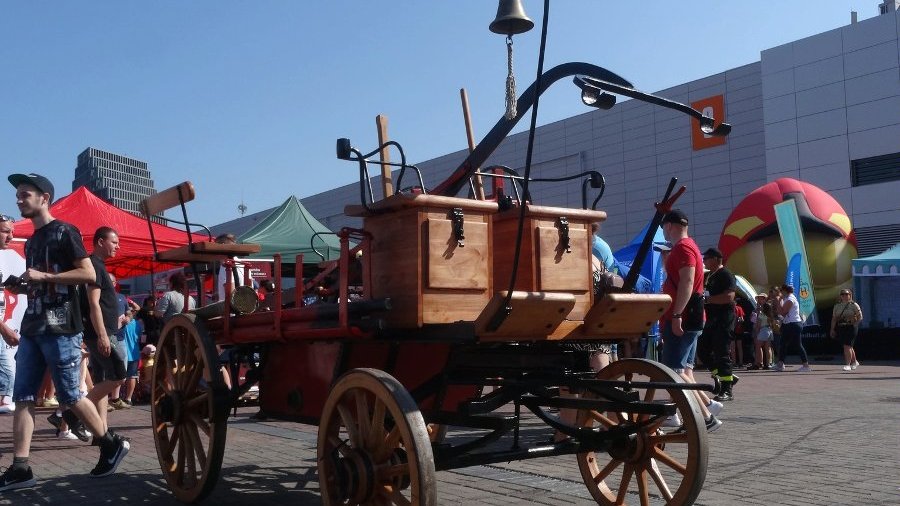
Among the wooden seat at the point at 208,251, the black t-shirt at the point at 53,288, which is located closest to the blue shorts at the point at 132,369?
the black t-shirt at the point at 53,288

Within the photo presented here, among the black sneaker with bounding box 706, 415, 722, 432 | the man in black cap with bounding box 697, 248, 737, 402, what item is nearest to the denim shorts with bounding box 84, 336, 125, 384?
the black sneaker with bounding box 706, 415, 722, 432

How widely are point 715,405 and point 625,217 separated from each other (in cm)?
3149

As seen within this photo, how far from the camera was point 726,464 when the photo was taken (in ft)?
18.2

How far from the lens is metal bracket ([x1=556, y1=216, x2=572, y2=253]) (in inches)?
154

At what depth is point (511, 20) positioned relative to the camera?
368cm

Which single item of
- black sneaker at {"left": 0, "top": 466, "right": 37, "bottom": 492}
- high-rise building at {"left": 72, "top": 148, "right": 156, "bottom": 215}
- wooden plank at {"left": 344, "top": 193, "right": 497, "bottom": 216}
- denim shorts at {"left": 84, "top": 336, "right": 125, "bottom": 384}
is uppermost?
high-rise building at {"left": 72, "top": 148, "right": 156, "bottom": 215}

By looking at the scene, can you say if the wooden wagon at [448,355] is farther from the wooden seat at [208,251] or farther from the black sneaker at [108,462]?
the black sneaker at [108,462]

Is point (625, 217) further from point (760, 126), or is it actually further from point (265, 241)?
point (265, 241)

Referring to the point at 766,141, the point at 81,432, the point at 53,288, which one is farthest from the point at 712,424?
the point at 766,141

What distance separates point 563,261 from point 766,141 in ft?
99.4

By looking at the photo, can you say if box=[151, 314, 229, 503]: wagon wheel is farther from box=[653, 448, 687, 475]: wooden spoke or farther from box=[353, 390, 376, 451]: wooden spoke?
box=[653, 448, 687, 475]: wooden spoke

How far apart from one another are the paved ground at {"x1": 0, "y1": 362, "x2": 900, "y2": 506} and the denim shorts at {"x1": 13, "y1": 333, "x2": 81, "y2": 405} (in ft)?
1.82

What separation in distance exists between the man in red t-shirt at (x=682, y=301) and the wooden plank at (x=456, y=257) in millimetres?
3087

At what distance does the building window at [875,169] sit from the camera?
2850 cm
